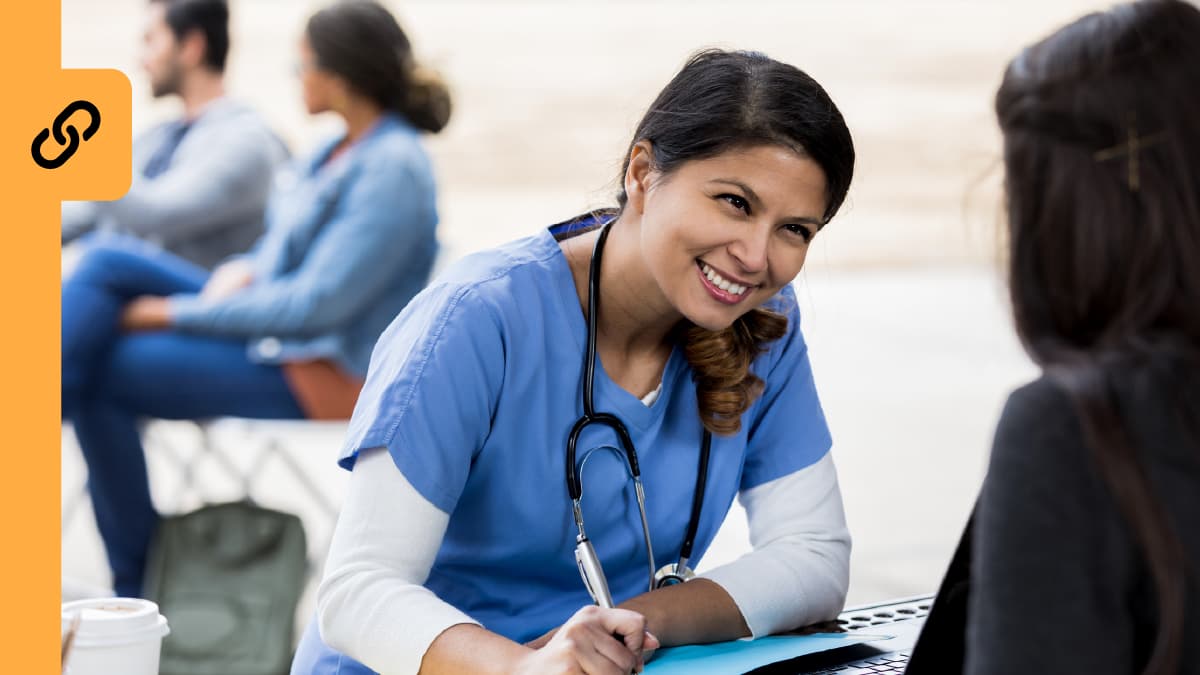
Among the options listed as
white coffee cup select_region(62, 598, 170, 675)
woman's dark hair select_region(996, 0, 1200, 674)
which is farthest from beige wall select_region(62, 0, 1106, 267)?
woman's dark hair select_region(996, 0, 1200, 674)

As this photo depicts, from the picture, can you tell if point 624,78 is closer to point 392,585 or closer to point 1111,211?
point 392,585

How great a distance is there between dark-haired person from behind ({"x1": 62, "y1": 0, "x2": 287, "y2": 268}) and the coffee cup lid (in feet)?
5.74

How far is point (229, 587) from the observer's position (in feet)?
7.95

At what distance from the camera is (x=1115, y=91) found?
28.5 inches

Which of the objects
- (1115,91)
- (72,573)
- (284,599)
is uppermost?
(1115,91)

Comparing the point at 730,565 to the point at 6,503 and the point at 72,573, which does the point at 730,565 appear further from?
the point at 72,573

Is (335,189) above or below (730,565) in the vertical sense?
above

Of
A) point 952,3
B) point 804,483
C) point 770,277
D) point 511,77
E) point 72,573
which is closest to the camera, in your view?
point 770,277

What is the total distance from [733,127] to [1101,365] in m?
0.53

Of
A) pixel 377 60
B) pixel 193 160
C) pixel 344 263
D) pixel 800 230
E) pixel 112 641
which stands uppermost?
pixel 377 60

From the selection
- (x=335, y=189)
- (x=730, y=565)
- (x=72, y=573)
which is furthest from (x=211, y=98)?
(x=730, y=565)

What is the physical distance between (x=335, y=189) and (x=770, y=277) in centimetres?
148


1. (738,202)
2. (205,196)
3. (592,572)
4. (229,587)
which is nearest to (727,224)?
(738,202)

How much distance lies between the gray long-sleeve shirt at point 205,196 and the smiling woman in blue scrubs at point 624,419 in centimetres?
172
